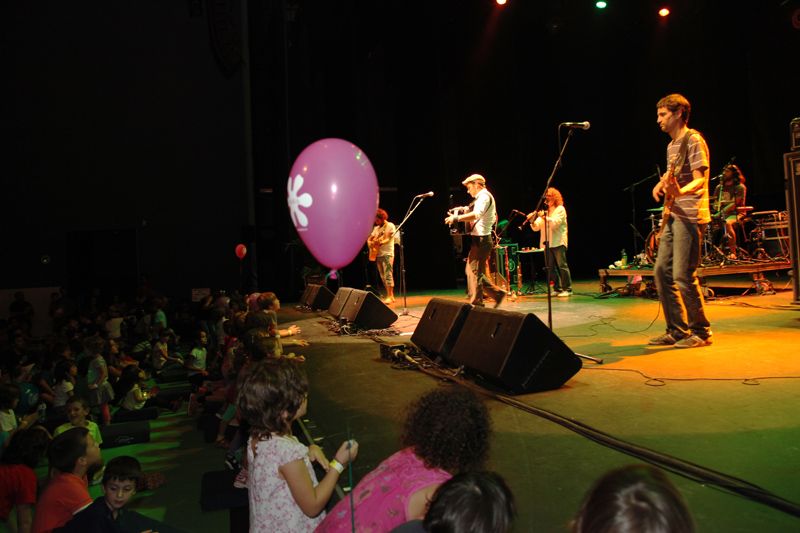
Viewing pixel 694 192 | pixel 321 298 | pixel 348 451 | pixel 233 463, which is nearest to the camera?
pixel 348 451

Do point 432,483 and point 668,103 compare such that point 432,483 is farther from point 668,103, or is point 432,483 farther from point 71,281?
point 71,281

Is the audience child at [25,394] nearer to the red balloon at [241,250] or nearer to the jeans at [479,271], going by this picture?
the jeans at [479,271]

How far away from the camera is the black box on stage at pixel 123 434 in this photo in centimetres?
545

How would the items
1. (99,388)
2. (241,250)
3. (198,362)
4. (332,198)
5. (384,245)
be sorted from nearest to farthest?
(332,198)
(99,388)
(198,362)
(384,245)
(241,250)

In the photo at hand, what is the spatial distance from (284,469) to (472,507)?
1.09 meters

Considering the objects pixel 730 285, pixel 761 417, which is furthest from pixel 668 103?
pixel 730 285

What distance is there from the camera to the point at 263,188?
674 inches

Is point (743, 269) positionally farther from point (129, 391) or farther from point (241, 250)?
point (241, 250)

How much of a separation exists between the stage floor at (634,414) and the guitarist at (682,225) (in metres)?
0.30

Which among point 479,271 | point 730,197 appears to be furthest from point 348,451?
point 730,197

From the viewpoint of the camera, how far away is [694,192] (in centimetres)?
484

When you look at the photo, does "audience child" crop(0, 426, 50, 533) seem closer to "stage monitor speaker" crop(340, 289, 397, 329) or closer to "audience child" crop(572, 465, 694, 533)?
"audience child" crop(572, 465, 694, 533)

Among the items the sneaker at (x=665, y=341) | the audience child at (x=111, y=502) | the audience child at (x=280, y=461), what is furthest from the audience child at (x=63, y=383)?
the sneaker at (x=665, y=341)

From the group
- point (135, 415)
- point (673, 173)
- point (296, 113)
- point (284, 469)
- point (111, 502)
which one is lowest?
point (135, 415)
